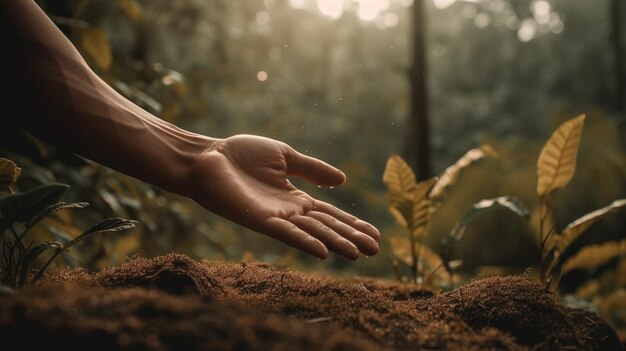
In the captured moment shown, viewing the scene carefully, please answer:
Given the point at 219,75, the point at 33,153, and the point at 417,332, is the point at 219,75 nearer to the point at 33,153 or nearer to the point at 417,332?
the point at 33,153

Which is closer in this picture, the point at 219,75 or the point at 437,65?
the point at 219,75

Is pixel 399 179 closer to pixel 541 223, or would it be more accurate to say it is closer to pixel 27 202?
pixel 541 223

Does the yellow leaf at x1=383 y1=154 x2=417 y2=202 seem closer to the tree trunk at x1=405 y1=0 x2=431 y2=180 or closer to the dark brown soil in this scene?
the dark brown soil

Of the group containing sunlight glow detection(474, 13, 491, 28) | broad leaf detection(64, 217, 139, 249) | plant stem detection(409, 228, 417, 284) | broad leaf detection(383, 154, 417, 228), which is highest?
sunlight glow detection(474, 13, 491, 28)

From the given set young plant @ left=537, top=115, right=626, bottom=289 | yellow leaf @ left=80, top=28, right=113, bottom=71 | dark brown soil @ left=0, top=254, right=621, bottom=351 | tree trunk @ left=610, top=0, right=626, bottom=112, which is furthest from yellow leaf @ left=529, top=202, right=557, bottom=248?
tree trunk @ left=610, top=0, right=626, bottom=112

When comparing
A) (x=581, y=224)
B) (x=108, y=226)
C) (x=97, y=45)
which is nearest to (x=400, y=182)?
(x=581, y=224)

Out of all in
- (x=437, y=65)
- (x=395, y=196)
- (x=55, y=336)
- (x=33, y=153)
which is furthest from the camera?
(x=437, y=65)

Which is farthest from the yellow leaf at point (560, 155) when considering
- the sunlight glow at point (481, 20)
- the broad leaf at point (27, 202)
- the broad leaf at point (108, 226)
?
the sunlight glow at point (481, 20)

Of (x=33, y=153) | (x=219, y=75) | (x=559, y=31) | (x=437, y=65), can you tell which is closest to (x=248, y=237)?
(x=219, y=75)
